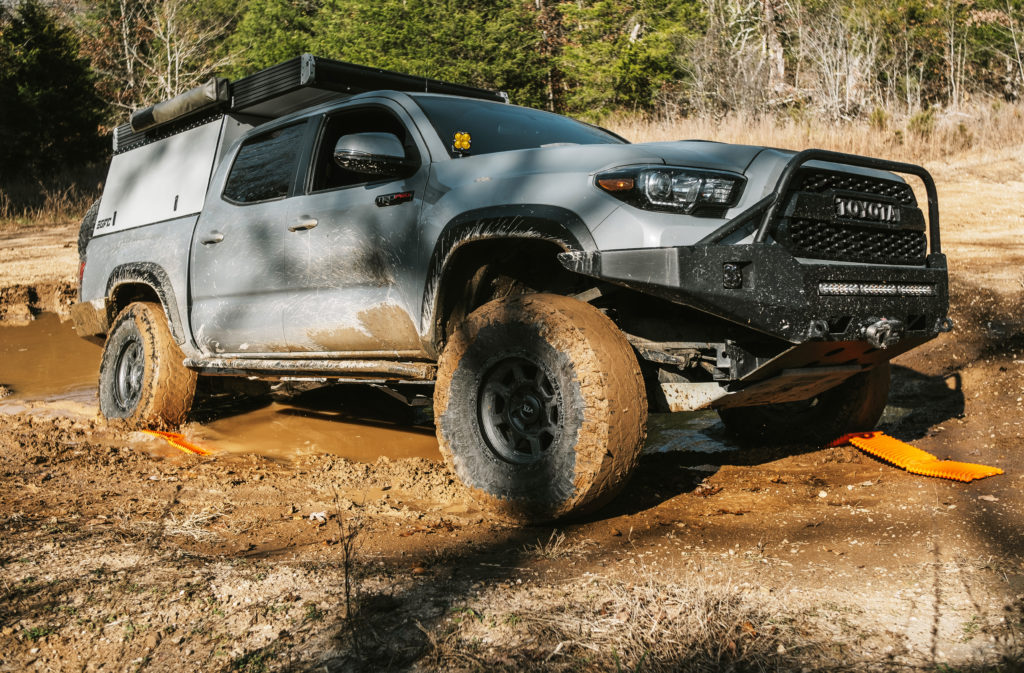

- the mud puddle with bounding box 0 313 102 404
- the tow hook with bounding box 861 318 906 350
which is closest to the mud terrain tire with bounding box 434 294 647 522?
the tow hook with bounding box 861 318 906 350

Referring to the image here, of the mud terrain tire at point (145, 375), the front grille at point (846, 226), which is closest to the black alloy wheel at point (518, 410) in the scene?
the front grille at point (846, 226)

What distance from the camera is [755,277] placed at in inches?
123

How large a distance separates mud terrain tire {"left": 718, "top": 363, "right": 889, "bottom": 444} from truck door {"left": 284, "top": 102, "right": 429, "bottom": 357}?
220cm

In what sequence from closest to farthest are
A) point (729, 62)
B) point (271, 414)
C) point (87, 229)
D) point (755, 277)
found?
1. point (755, 277)
2. point (271, 414)
3. point (87, 229)
4. point (729, 62)

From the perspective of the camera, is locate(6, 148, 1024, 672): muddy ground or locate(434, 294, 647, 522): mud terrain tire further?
locate(434, 294, 647, 522): mud terrain tire

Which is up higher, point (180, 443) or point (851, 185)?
point (851, 185)

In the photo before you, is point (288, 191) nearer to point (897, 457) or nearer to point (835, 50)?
point (897, 457)

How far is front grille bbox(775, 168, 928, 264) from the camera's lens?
337 cm

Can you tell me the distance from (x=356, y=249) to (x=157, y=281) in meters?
2.05

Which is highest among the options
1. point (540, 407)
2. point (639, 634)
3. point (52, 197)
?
point (52, 197)

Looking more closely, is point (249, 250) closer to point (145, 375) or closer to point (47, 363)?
point (145, 375)

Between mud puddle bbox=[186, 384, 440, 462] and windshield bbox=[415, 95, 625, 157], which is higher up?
windshield bbox=[415, 95, 625, 157]

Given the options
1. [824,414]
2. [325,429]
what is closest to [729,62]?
[325,429]

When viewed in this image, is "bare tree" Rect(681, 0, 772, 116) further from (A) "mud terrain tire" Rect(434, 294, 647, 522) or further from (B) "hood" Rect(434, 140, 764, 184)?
(A) "mud terrain tire" Rect(434, 294, 647, 522)
